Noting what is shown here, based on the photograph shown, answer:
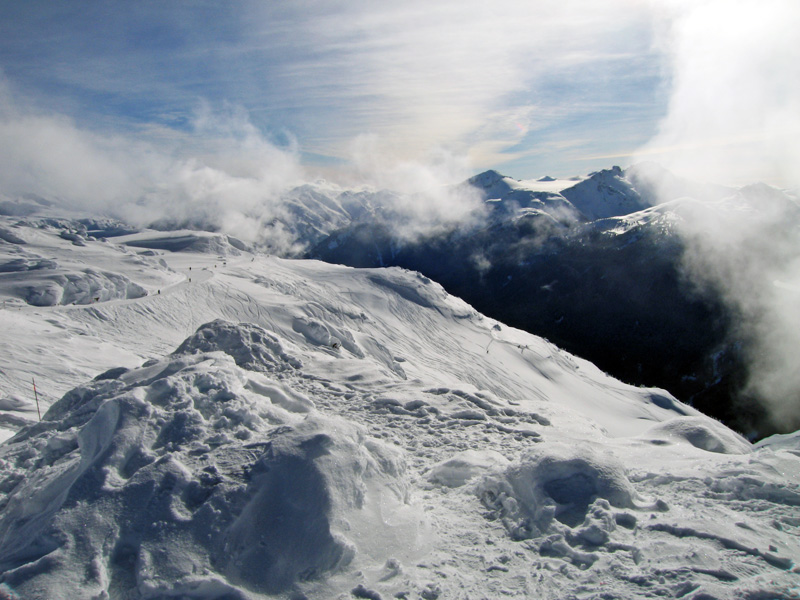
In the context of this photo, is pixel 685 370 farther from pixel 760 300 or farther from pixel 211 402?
pixel 211 402

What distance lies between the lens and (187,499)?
22.0 ft

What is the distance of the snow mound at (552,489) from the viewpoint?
696cm

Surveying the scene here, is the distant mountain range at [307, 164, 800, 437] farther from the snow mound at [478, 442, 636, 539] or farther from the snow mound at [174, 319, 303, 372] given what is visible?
the snow mound at [478, 442, 636, 539]

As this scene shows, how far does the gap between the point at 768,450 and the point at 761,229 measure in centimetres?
19206

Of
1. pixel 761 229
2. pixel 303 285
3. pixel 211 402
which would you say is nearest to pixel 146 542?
pixel 211 402

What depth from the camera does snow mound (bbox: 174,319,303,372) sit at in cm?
1426

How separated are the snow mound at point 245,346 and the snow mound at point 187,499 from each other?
4.76 m

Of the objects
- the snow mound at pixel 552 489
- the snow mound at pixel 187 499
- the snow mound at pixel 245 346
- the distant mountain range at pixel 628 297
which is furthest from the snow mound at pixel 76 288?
the distant mountain range at pixel 628 297

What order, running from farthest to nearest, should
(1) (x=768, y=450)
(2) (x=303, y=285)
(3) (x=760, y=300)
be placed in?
1. (3) (x=760, y=300)
2. (2) (x=303, y=285)
3. (1) (x=768, y=450)

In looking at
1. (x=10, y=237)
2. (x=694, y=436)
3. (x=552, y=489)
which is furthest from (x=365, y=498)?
(x=10, y=237)

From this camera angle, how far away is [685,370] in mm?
114500

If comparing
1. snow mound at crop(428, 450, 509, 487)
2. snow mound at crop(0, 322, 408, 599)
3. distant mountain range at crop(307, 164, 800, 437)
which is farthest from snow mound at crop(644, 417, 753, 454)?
distant mountain range at crop(307, 164, 800, 437)

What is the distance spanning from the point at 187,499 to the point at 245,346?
8281mm

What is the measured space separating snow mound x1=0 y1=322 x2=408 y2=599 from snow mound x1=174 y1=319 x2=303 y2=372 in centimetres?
476
